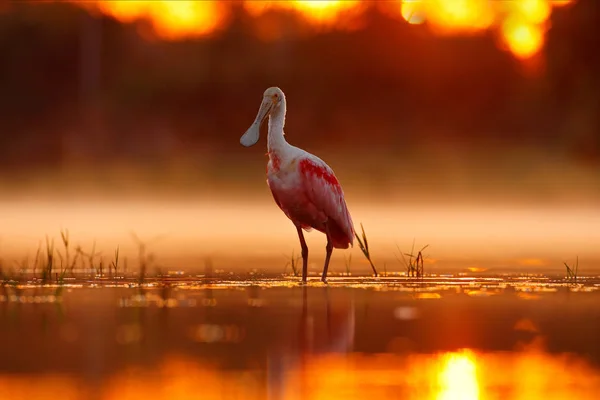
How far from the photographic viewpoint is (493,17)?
35.7 metres

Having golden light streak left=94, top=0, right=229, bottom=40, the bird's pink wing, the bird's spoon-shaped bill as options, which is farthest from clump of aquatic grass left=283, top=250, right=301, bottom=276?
golden light streak left=94, top=0, right=229, bottom=40

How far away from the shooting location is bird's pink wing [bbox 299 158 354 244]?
12.6 meters

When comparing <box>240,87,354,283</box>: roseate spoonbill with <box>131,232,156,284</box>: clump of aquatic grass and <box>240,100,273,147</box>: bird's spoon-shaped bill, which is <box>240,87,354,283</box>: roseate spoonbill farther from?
<box>131,232,156,284</box>: clump of aquatic grass

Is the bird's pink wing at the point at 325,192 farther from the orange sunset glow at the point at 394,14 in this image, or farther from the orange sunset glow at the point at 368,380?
the orange sunset glow at the point at 394,14

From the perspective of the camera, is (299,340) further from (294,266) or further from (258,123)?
(258,123)

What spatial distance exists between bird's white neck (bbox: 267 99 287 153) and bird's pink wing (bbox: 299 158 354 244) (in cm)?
23

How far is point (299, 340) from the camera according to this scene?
28.7 ft

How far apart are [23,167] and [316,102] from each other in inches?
247

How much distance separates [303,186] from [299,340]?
12.9ft

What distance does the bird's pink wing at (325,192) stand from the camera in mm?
12578

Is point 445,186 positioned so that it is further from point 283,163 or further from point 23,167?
point 283,163

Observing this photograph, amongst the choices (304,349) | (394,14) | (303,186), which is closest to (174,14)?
(394,14)

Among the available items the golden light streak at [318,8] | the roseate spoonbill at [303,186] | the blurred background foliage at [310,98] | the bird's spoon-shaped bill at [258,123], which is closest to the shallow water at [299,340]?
the roseate spoonbill at [303,186]

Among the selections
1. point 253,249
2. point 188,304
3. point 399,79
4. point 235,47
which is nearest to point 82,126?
point 235,47
